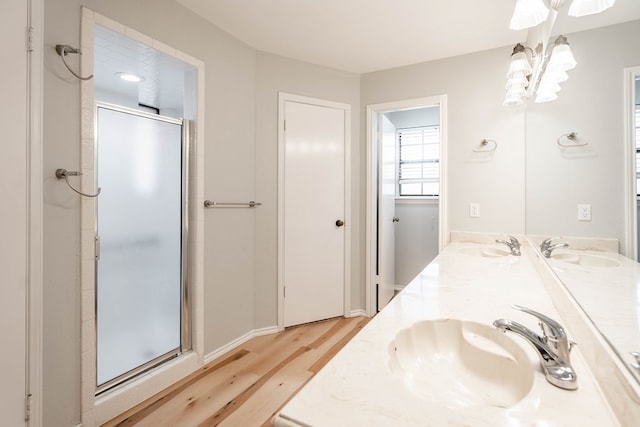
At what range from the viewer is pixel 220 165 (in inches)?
87.7

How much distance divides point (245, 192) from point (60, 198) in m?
1.23

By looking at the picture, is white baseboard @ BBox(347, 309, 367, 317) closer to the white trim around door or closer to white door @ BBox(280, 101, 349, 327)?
white door @ BBox(280, 101, 349, 327)

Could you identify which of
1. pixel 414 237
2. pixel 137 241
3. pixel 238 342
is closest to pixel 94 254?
pixel 137 241

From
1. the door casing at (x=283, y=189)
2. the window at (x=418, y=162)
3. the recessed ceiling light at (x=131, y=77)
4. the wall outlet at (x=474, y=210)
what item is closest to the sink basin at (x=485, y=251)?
the wall outlet at (x=474, y=210)

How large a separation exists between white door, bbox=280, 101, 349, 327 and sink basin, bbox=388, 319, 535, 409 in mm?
1980

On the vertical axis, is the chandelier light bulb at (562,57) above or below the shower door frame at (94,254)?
above

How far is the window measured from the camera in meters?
3.64

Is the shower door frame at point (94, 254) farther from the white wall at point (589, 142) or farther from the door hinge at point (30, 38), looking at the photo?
the white wall at point (589, 142)

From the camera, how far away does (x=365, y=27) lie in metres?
2.18

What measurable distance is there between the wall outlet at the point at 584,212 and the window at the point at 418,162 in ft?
8.47

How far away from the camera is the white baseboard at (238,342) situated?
85.6 inches

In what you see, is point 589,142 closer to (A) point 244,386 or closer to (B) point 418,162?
(A) point 244,386

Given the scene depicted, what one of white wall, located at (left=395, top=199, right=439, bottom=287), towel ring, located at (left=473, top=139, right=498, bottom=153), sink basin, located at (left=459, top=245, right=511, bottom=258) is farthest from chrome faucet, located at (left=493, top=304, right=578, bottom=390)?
white wall, located at (left=395, top=199, right=439, bottom=287)

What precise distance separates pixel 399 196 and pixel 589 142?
2.84 metres
